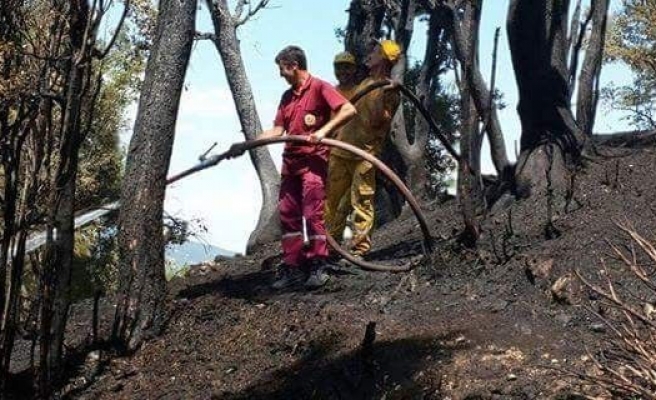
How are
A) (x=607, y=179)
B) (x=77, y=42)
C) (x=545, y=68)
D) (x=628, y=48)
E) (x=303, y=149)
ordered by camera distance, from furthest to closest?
(x=628, y=48) < (x=545, y=68) < (x=607, y=179) < (x=303, y=149) < (x=77, y=42)

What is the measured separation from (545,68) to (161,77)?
157 inches

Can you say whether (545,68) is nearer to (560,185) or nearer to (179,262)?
(560,185)

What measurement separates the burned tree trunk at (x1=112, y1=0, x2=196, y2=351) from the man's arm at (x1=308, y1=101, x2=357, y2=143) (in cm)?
127

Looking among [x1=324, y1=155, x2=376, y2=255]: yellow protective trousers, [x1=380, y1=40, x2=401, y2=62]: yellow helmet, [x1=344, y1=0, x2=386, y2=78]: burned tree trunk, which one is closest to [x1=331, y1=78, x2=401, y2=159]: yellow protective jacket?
[x1=324, y1=155, x2=376, y2=255]: yellow protective trousers

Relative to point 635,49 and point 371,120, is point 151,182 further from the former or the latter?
point 635,49

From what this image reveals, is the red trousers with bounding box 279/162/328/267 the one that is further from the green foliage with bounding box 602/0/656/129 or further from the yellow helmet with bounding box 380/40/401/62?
the green foliage with bounding box 602/0/656/129

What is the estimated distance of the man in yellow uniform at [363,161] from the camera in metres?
8.80

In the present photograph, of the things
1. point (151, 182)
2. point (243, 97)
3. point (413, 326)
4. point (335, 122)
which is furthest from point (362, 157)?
point (243, 97)

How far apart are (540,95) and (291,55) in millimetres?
3234

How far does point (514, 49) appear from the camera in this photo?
402 inches

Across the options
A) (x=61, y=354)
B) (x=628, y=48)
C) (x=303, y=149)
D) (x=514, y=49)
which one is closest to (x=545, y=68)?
(x=514, y=49)

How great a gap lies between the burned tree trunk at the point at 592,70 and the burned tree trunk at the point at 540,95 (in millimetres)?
568

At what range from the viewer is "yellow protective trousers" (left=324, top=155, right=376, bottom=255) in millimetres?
8812

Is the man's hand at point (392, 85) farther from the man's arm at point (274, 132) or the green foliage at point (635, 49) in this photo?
the green foliage at point (635, 49)
